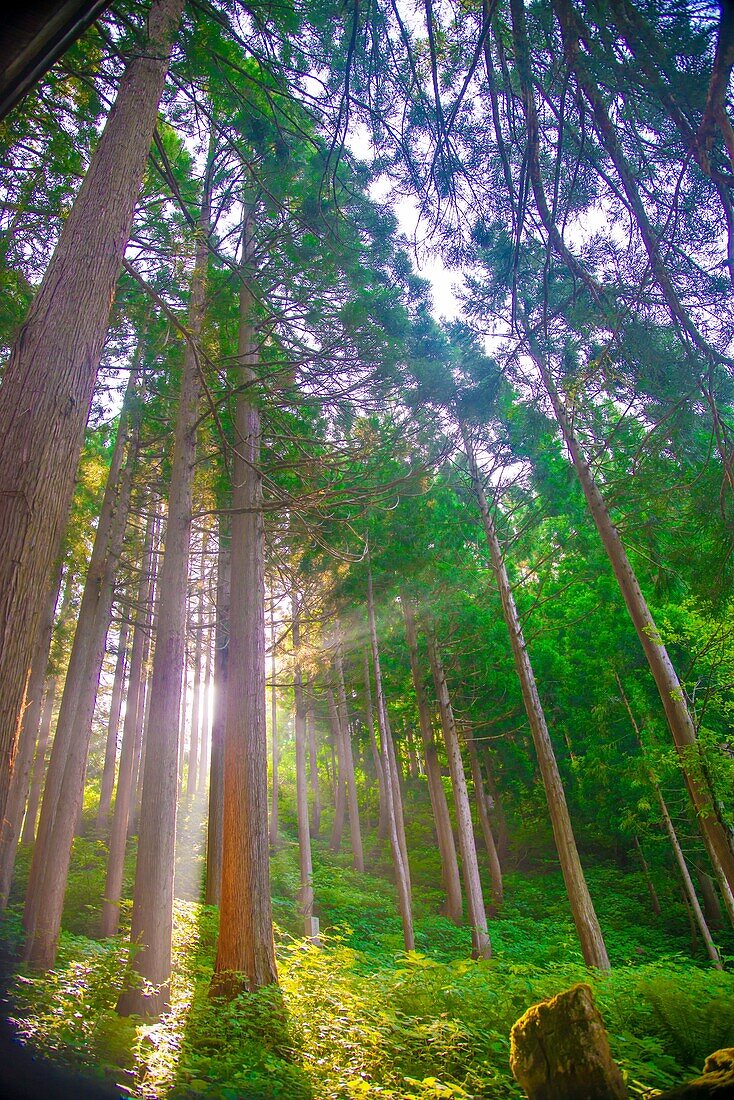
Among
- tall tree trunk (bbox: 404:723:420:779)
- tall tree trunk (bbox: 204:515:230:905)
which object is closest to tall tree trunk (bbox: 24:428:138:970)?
tall tree trunk (bbox: 204:515:230:905)

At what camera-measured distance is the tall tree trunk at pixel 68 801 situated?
6.95 metres

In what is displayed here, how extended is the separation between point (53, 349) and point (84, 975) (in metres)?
5.69

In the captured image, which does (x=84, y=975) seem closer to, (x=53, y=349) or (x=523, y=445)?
(x=53, y=349)

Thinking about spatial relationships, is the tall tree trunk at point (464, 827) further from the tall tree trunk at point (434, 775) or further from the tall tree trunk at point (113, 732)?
the tall tree trunk at point (113, 732)

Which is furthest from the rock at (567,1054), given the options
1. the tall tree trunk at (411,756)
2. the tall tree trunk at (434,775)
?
→ the tall tree trunk at (411,756)

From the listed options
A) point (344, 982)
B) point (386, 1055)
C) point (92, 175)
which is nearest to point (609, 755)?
point (344, 982)

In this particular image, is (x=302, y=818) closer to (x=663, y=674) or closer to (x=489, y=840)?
(x=489, y=840)

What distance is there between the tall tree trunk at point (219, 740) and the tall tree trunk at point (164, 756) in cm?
177

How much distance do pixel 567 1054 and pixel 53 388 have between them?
4507 millimetres

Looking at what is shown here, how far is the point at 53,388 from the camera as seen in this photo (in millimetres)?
3047

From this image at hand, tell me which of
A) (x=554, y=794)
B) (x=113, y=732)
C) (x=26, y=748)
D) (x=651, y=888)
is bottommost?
(x=651, y=888)

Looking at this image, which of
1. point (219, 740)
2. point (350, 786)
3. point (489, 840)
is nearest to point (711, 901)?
point (489, 840)

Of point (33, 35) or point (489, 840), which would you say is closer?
point (33, 35)

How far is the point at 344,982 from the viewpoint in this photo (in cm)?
553
